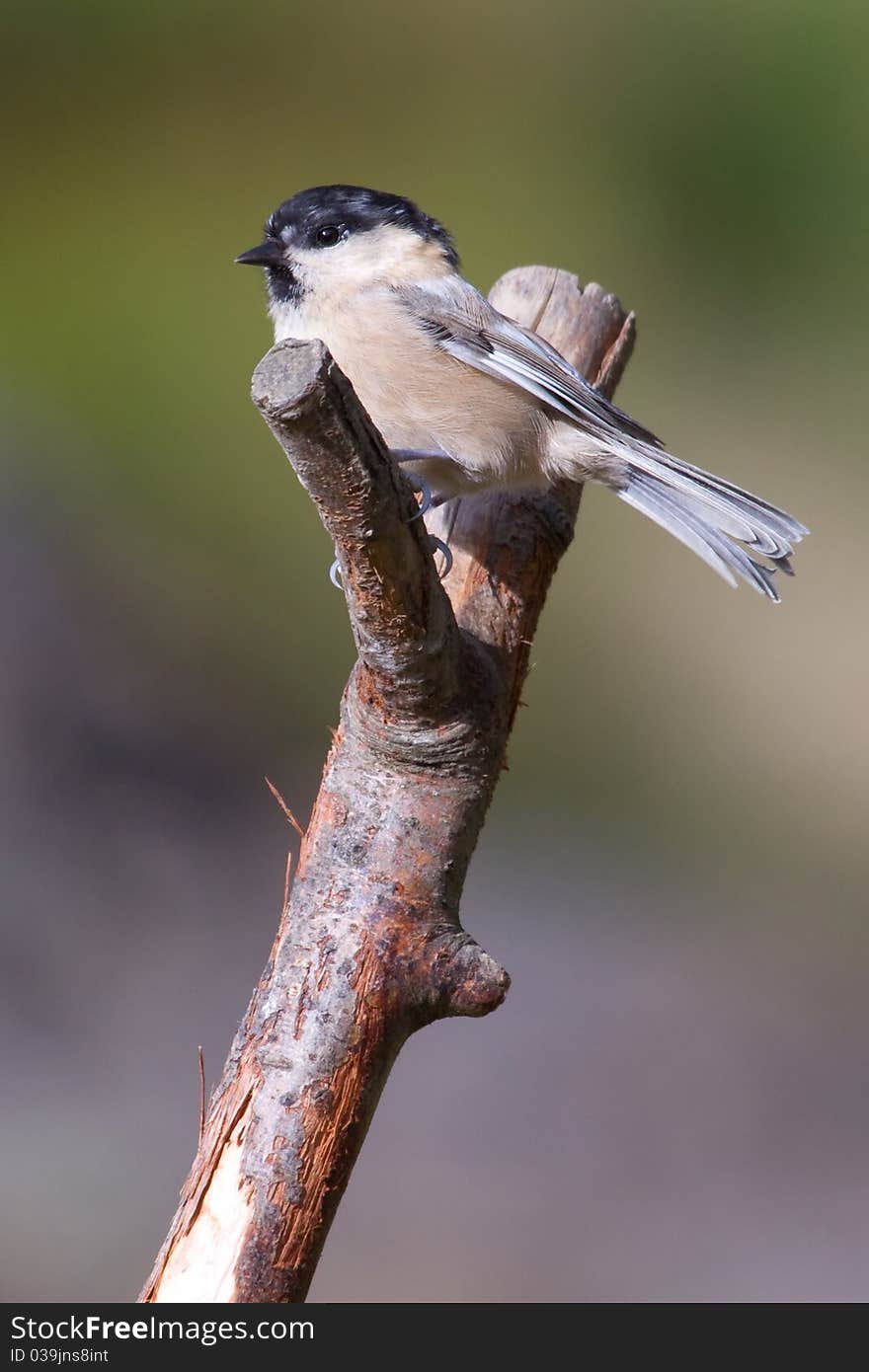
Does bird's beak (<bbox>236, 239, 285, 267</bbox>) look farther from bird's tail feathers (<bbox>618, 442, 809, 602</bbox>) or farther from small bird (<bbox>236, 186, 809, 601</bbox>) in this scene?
bird's tail feathers (<bbox>618, 442, 809, 602</bbox>)

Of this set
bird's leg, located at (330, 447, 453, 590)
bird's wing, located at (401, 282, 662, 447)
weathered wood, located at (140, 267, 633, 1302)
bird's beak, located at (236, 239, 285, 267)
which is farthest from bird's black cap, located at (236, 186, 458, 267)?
weathered wood, located at (140, 267, 633, 1302)

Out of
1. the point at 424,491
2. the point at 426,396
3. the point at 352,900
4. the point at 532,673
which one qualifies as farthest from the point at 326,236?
the point at 532,673

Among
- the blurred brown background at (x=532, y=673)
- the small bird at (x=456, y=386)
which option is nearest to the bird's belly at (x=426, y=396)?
the small bird at (x=456, y=386)

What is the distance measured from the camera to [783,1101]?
3.34 metres

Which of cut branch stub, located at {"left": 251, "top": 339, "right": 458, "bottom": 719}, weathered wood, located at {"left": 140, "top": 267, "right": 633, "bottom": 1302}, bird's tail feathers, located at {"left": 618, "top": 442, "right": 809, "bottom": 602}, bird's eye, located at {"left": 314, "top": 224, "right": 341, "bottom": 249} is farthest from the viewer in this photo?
bird's eye, located at {"left": 314, "top": 224, "right": 341, "bottom": 249}

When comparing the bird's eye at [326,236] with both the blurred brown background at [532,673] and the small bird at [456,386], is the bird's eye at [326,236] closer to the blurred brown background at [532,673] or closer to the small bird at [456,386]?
the small bird at [456,386]

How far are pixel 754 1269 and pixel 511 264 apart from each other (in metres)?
3.15

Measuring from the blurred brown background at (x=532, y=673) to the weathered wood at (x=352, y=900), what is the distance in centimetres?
161

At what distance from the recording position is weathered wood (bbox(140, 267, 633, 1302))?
1.32 metres

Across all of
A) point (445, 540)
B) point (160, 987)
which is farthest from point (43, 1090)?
point (445, 540)

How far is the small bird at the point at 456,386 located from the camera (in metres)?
1.84

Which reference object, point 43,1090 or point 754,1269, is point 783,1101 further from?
point 43,1090

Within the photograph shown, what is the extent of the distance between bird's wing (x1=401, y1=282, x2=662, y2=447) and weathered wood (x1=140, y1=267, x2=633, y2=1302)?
1.30 ft

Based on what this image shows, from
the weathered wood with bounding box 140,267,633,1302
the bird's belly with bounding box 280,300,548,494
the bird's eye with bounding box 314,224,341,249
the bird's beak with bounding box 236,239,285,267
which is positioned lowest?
the weathered wood with bounding box 140,267,633,1302
